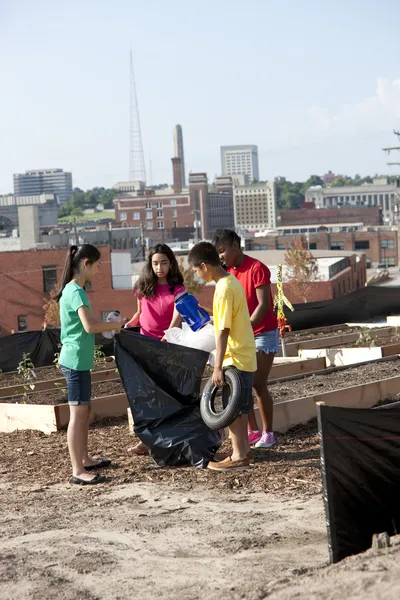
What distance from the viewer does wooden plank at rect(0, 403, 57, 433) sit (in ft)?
33.3

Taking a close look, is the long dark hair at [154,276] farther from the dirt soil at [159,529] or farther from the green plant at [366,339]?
the green plant at [366,339]

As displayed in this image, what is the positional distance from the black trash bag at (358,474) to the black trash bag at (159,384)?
2.51 metres

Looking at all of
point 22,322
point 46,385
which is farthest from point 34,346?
point 22,322

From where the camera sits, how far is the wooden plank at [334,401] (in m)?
9.58

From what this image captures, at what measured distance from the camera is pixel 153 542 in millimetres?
6129

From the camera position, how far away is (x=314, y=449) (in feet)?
28.2

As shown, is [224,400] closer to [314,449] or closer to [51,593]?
[314,449]

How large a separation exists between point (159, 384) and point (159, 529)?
220 cm

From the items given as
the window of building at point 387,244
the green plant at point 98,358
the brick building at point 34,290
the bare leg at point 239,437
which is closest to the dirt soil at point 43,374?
the green plant at point 98,358

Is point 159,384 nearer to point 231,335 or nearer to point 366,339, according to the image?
point 231,335

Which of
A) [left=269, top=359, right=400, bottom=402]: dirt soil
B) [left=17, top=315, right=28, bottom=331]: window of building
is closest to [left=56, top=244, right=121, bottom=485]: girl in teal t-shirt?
[left=269, top=359, right=400, bottom=402]: dirt soil

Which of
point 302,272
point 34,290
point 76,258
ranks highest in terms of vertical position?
point 76,258

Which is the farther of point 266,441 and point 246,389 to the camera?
point 266,441

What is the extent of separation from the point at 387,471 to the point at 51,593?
7.10 feet
